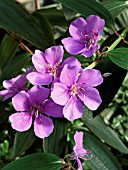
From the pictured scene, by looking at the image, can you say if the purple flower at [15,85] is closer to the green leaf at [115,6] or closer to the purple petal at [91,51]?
the purple petal at [91,51]

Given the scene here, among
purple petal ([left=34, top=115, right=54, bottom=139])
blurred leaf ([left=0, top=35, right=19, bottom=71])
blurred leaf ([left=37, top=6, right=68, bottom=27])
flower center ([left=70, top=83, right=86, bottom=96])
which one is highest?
flower center ([left=70, top=83, right=86, bottom=96])

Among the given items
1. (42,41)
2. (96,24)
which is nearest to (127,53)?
(96,24)

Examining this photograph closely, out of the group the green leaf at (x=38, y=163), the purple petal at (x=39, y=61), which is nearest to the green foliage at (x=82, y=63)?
the green leaf at (x=38, y=163)

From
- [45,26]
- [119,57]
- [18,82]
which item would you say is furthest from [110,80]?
[45,26]

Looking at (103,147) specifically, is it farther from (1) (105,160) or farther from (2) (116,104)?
(2) (116,104)

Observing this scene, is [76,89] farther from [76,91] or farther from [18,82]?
[18,82]

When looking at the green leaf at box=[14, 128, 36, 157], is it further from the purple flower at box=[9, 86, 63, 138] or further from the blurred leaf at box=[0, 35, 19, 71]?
the blurred leaf at box=[0, 35, 19, 71]

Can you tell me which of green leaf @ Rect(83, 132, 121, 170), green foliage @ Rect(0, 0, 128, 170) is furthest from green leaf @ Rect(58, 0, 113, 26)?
green leaf @ Rect(83, 132, 121, 170)
